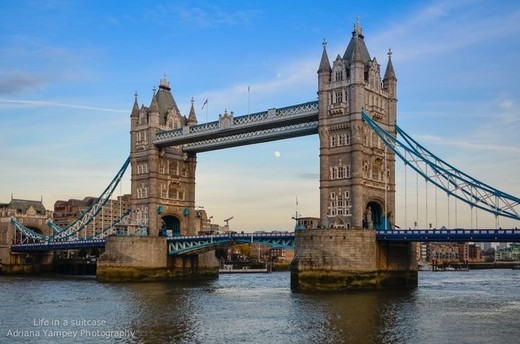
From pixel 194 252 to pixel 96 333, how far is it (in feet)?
167

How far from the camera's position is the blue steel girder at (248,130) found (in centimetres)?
7650

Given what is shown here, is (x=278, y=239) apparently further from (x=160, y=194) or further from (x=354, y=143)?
(x=160, y=194)

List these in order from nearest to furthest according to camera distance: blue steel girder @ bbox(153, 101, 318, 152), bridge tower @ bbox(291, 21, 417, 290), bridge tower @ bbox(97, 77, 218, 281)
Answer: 1. bridge tower @ bbox(291, 21, 417, 290)
2. blue steel girder @ bbox(153, 101, 318, 152)
3. bridge tower @ bbox(97, 77, 218, 281)

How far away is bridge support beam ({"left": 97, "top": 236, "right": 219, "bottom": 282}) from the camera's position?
84.4m

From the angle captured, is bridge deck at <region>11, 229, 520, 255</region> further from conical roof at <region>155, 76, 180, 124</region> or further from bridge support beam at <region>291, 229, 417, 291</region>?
conical roof at <region>155, 76, 180, 124</region>

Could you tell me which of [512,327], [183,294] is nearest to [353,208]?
[183,294]

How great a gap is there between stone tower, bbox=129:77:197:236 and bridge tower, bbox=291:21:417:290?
28.7m

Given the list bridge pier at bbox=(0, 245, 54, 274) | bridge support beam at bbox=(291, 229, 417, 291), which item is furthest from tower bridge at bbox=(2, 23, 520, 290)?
bridge pier at bbox=(0, 245, 54, 274)

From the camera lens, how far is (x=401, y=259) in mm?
70438

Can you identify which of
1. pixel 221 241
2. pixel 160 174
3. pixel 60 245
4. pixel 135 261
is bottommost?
pixel 135 261

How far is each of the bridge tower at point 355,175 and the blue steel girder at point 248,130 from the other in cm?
340

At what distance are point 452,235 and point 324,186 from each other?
16.0 meters

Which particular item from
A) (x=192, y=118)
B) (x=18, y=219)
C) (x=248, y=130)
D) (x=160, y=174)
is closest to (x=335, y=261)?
(x=248, y=130)

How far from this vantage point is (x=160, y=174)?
9319 cm
